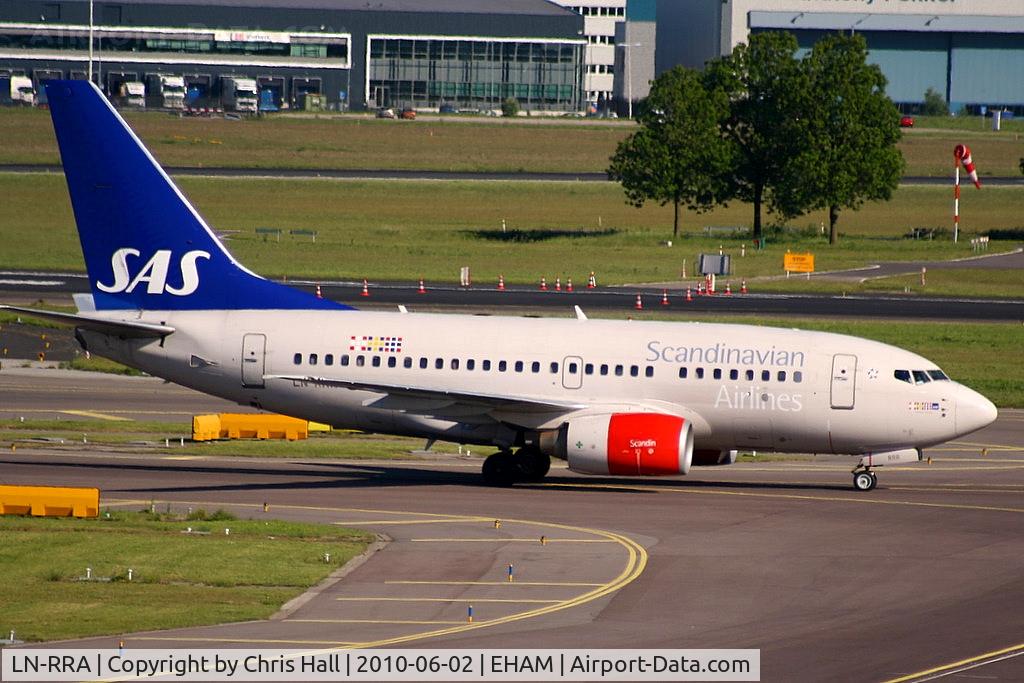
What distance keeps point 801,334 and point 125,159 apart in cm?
1868

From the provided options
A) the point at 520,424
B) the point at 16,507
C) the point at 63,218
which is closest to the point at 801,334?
the point at 520,424

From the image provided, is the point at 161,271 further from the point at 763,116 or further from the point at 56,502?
the point at 763,116

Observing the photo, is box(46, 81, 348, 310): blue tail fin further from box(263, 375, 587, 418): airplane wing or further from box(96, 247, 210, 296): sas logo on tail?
box(263, 375, 587, 418): airplane wing

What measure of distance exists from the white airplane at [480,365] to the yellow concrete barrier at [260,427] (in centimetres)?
555

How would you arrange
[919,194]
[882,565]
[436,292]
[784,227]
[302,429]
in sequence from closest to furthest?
[882,565], [302,429], [436,292], [784,227], [919,194]

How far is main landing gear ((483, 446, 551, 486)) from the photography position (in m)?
39.3

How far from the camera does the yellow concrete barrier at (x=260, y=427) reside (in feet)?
153

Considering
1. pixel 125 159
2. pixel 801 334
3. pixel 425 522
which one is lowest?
Result: pixel 425 522

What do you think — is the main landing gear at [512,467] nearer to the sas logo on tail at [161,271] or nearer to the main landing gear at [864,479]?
the main landing gear at [864,479]

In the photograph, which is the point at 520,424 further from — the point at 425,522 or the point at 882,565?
the point at 882,565

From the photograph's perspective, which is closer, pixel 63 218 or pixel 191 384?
pixel 191 384

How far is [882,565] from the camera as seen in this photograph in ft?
98.8

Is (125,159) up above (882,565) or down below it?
above

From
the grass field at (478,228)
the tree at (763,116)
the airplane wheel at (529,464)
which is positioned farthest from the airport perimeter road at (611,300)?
the airplane wheel at (529,464)
